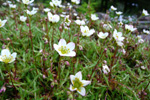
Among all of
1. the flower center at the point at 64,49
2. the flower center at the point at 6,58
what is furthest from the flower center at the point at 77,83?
the flower center at the point at 6,58

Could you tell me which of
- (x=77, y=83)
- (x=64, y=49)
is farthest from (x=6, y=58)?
(x=77, y=83)

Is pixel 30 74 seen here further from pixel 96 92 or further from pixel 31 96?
pixel 96 92

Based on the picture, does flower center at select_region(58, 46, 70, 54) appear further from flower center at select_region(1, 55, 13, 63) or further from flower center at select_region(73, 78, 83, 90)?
flower center at select_region(1, 55, 13, 63)

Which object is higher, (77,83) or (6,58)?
(6,58)

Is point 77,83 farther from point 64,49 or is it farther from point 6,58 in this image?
A: point 6,58

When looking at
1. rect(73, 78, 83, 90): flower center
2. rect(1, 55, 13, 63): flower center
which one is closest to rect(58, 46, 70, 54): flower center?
rect(73, 78, 83, 90): flower center

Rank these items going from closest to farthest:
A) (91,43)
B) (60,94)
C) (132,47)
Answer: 1. (60,94)
2. (91,43)
3. (132,47)

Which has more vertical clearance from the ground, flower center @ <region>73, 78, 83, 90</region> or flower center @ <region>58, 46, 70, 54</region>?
flower center @ <region>58, 46, 70, 54</region>

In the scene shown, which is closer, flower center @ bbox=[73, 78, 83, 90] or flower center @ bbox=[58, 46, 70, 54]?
flower center @ bbox=[73, 78, 83, 90]

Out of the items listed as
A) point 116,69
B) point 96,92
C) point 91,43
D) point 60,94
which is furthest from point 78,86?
point 91,43

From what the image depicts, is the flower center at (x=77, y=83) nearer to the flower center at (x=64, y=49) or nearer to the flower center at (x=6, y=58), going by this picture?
the flower center at (x=64, y=49)

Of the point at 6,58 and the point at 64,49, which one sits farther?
the point at 64,49
